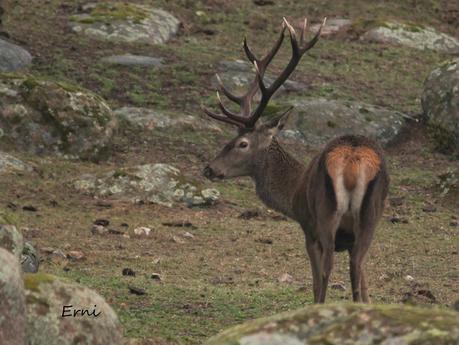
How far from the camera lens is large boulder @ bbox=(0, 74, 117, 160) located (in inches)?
683

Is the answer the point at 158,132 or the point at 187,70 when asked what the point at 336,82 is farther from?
the point at 158,132

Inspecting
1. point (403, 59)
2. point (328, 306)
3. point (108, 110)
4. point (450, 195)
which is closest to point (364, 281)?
point (328, 306)

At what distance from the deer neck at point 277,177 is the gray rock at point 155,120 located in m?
7.82

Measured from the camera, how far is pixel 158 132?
19.4 meters

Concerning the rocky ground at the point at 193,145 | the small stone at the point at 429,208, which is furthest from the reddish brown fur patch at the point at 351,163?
the small stone at the point at 429,208

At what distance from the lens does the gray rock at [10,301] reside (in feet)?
18.9

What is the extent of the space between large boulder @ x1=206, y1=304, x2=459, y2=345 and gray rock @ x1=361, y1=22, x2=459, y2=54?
2205cm

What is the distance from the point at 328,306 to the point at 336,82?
60.7 feet

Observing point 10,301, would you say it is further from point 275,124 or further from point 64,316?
point 275,124

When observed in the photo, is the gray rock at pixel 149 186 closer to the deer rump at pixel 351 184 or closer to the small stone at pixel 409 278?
the small stone at pixel 409 278

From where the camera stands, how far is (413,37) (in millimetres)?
27031

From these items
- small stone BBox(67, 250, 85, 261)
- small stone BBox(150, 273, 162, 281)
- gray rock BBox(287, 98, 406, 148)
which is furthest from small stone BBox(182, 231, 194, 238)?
gray rock BBox(287, 98, 406, 148)

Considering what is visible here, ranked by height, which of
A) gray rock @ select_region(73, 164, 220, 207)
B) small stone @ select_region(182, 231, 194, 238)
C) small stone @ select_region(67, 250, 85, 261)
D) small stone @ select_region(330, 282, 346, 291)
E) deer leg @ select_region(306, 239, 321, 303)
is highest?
deer leg @ select_region(306, 239, 321, 303)

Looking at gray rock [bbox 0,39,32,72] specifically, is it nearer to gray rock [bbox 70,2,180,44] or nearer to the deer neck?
gray rock [bbox 70,2,180,44]
